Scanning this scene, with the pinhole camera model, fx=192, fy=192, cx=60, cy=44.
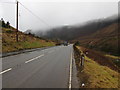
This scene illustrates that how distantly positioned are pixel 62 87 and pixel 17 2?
117ft

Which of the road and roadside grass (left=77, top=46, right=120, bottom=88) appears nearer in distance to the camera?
the road

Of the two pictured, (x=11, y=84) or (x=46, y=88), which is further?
(x=11, y=84)

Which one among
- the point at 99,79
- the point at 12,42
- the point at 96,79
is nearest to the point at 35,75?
the point at 96,79

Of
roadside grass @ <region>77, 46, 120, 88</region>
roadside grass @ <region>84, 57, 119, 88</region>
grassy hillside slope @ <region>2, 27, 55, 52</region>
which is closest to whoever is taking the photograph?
roadside grass @ <region>77, 46, 120, 88</region>

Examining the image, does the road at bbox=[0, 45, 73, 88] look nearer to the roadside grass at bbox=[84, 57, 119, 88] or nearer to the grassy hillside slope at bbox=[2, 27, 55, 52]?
the roadside grass at bbox=[84, 57, 119, 88]

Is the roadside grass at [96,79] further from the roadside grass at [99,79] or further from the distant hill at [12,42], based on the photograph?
the distant hill at [12,42]

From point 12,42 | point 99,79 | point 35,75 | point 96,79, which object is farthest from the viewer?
point 12,42

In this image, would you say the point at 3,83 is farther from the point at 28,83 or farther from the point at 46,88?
the point at 46,88

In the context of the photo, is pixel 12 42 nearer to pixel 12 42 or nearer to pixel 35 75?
pixel 12 42

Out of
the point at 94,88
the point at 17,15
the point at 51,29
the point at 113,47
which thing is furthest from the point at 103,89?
the point at 51,29

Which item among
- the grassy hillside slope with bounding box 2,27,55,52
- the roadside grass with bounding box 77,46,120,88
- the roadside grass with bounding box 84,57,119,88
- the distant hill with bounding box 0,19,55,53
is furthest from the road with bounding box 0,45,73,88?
the grassy hillside slope with bounding box 2,27,55,52

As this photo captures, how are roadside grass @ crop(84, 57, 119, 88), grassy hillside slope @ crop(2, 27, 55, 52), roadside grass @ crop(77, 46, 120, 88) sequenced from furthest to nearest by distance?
1. grassy hillside slope @ crop(2, 27, 55, 52)
2. roadside grass @ crop(84, 57, 119, 88)
3. roadside grass @ crop(77, 46, 120, 88)

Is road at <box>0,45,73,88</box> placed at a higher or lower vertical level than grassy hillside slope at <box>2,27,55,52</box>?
lower

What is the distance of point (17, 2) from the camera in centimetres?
4075
